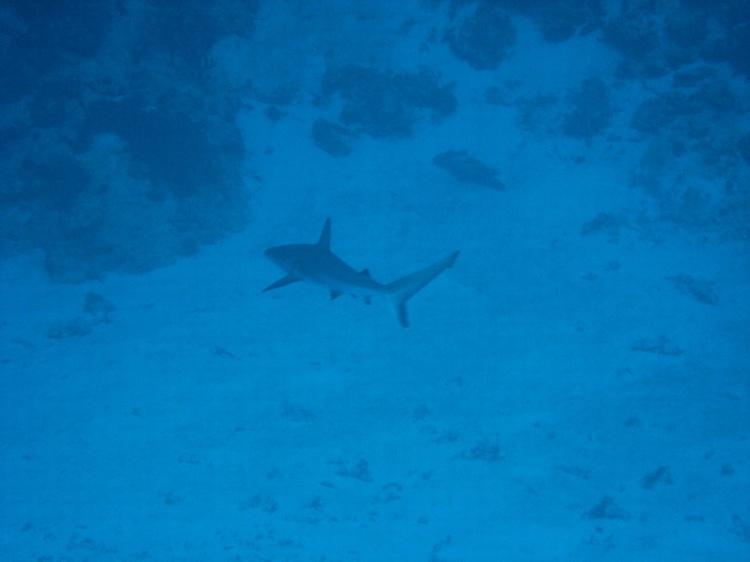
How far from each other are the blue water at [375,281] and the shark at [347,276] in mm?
56

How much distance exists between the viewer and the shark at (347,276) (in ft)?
20.6

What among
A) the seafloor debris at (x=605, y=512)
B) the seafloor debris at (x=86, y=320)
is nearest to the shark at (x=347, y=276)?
the seafloor debris at (x=605, y=512)

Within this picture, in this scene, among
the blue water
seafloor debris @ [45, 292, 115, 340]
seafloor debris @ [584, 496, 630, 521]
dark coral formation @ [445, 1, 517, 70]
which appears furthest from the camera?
dark coral formation @ [445, 1, 517, 70]

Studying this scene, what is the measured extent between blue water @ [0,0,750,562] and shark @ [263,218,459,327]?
56mm

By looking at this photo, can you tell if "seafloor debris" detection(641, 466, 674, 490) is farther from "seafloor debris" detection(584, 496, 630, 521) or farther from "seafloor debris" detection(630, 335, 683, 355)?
"seafloor debris" detection(630, 335, 683, 355)

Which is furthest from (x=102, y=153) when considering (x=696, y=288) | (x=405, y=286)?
(x=696, y=288)

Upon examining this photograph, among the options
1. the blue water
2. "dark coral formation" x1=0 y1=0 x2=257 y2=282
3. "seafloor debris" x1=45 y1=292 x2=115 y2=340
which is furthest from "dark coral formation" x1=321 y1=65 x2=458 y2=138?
"seafloor debris" x1=45 y1=292 x2=115 y2=340

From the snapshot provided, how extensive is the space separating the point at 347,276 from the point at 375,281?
0.42 meters

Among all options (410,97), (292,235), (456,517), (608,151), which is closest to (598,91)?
(608,151)

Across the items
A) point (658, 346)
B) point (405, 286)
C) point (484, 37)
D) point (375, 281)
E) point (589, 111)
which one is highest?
point (484, 37)

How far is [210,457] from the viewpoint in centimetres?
1108

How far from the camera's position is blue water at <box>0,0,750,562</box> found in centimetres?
1015

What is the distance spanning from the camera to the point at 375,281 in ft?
21.0

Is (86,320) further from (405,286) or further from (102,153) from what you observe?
(405,286)
